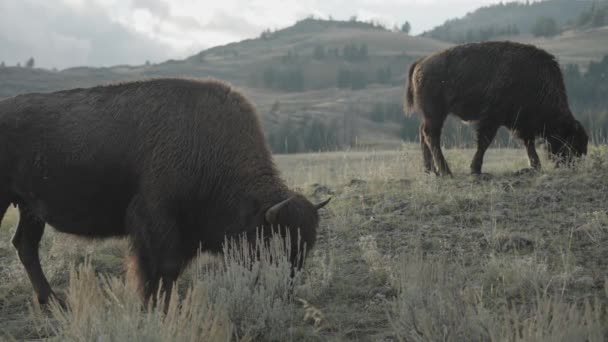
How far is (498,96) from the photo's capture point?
11.1 m

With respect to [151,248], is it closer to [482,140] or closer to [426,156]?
[482,140]

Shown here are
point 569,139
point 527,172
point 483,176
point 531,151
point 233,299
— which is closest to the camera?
point 233,299

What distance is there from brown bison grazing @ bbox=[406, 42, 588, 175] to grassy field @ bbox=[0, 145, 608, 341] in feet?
2.80

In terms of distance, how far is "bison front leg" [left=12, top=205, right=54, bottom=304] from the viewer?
6.59 m

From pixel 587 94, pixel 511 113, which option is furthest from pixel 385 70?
pixel 511 113

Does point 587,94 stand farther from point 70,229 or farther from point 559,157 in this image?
point 70,229

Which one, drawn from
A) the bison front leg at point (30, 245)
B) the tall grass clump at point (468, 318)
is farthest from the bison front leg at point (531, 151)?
the bison front leg at point (30, 245)

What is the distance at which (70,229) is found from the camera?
6137 millimetres

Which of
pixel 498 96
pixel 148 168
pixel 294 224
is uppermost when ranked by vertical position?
pixel 498 96

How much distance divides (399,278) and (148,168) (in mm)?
2386

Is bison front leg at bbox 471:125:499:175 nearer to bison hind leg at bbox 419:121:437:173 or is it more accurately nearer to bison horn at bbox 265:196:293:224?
bison hind leg at bbox 419:121:437:173

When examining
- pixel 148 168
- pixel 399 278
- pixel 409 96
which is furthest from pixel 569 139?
pixel 148 168

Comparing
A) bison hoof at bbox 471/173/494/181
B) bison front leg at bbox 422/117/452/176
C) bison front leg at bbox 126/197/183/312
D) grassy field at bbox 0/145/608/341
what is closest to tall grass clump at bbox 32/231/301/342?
grassy field at bbox 0/145/608/341

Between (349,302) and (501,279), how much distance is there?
1301mm
